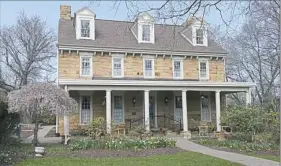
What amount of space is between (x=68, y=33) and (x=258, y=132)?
13.7m

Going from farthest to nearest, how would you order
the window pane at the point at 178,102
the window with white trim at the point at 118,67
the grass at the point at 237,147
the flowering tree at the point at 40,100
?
the window pane at the point at 178,102, the window with white trim at the point at 118,67, the flowering tree at the point at 40,100, the grass at the point at 237,147

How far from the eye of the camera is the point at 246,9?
789cm

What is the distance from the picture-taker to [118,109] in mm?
23250

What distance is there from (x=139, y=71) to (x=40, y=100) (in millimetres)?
9737

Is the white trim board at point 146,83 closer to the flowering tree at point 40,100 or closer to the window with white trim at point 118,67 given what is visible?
the window with white trim at point 118,67

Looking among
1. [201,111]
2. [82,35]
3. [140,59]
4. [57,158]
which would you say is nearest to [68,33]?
[82,35]

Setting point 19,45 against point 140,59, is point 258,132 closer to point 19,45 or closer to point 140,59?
point 140,59

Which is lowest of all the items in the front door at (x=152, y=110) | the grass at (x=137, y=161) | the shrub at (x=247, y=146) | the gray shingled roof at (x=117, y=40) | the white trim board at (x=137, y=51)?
the shrub at (x=247, y=146)

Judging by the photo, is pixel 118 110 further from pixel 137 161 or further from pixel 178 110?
pixel 137 161

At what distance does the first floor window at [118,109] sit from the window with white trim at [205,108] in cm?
616

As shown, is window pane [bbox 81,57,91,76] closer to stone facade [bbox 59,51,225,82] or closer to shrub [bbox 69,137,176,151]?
stone facade [bbox 59,51,225,82]

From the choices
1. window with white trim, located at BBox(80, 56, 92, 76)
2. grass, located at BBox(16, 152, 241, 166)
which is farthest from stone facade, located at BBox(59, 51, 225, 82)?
grass, located at BBox(16, 152, 241, 166)

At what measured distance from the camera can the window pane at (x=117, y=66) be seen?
23.0 m

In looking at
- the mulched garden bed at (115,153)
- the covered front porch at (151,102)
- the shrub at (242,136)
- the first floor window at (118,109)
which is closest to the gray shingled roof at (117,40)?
the covered front porch at (151,102)
